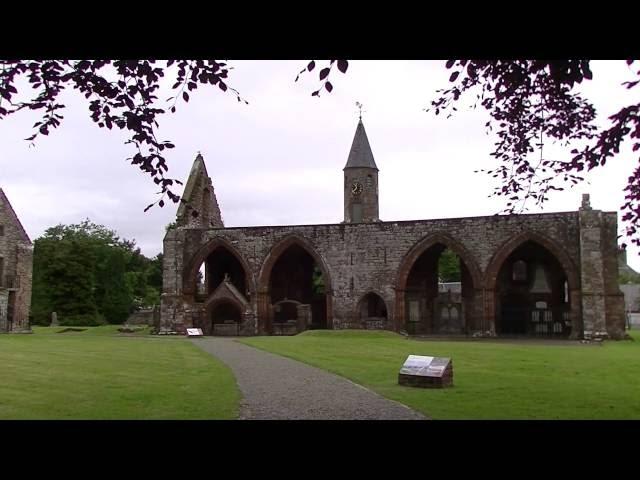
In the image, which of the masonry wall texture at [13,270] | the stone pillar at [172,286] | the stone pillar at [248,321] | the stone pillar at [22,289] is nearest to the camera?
the stone pillar at [248,321]

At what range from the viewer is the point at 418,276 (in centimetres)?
3756

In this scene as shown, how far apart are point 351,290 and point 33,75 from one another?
28.9 metres

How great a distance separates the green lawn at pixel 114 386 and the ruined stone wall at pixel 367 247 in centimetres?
1722

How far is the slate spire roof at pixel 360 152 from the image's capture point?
51.7m

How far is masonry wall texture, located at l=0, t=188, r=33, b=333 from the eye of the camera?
38.8 m

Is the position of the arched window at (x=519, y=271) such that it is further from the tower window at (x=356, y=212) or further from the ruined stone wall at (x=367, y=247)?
the tower window at (x=356, y=212)

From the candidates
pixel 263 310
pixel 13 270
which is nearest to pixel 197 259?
pixel 263 310

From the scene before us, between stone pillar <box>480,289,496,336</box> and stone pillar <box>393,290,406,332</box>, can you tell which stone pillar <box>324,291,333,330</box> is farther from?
stone pillar <box>480,289,496,336</box>

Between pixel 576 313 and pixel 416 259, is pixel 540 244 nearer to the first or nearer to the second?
pixel 576 313

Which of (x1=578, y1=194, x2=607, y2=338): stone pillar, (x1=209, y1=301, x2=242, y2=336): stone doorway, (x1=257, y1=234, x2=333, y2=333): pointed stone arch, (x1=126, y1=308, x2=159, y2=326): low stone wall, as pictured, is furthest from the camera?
(x1=126, y1=308, x2=159, y2=326): low stone wall

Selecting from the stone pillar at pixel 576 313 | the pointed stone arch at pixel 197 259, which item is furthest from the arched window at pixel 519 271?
the pointed stone arch at pixel 197 259

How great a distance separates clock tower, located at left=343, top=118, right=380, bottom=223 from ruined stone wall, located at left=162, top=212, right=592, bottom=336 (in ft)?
48.1

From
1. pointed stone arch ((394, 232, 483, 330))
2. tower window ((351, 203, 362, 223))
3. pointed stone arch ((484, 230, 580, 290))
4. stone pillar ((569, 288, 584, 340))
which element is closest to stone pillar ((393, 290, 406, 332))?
pointed stone arch ((394, 232, 483, 330))
